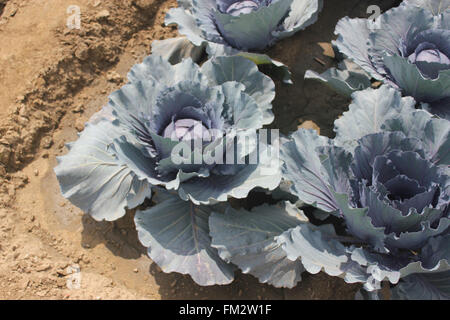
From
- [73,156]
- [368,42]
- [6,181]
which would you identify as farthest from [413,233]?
[6,181]

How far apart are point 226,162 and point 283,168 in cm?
36

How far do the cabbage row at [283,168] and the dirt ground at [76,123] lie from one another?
275mm

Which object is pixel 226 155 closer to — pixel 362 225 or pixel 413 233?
pixel 362 225

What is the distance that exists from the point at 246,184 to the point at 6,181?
5.24ft

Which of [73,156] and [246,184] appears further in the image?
[73,156]

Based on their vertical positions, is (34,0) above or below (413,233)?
above

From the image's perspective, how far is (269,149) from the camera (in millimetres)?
3043

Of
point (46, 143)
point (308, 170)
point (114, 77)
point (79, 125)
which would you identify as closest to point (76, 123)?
point (79, 125)

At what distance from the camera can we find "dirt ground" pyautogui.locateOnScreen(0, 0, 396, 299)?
3102 millimetres

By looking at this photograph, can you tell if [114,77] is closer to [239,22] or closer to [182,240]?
[239,22]

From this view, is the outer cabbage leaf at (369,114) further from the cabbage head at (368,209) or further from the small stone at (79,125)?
the small stone at (79,125)

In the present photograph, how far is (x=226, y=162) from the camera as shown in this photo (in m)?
2.97

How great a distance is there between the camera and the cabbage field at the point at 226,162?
2662 millimetres

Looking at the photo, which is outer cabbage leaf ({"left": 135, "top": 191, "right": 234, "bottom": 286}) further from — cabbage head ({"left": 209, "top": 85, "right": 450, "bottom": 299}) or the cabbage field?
cabbage head ({"left": 209, "top": 85, "right": 450, "bottom": 299})
